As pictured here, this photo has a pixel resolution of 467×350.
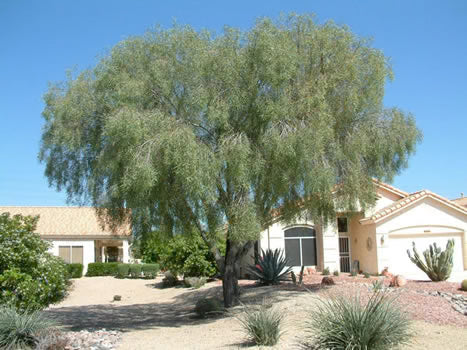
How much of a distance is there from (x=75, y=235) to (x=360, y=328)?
31302 mm

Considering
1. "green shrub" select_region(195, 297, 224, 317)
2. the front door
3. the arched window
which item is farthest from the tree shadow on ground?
the front door

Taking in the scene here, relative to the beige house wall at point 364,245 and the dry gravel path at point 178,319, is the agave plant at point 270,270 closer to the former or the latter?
the dry gravel path at point 178,319

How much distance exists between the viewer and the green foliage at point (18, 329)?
36.4ft

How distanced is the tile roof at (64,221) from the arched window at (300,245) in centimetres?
1571

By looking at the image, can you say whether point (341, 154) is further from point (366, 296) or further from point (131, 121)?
point (131, 121)

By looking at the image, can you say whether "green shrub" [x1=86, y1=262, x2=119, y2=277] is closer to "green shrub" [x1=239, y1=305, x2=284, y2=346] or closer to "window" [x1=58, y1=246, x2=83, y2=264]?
"window" [x1=58, y1=246, x2=83, y2=264]

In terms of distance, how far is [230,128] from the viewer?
13477 mm

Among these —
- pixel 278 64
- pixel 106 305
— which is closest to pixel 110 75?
pixel 278 64

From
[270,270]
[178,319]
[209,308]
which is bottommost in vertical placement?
[178,319]

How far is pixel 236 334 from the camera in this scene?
40.5 ft

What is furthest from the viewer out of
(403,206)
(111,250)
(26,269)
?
(111,250)

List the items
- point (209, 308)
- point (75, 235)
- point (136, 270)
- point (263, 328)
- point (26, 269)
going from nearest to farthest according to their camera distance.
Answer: point (263, 328) → point (26, 269) → point (209, 308) → point (136, 270) → point (75, 235)

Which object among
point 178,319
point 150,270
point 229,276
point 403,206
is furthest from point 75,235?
point 229,276

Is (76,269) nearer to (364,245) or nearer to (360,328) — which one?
→ (364,245)
